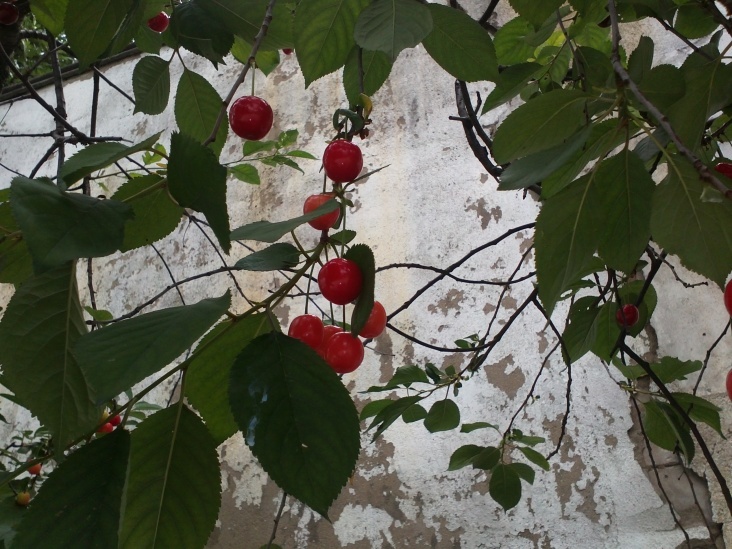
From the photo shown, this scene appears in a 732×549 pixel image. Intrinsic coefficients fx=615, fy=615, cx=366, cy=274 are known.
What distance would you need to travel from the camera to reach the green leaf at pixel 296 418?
34cm

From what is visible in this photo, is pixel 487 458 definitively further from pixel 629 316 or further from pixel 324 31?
pixel 324 31

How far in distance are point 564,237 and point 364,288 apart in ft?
0.51

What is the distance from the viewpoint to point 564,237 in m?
0.46

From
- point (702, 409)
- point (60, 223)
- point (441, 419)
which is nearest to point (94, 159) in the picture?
point (60, 223)

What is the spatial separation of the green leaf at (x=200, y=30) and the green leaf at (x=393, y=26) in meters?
0.30

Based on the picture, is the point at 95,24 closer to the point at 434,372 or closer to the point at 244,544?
the point at 434,372

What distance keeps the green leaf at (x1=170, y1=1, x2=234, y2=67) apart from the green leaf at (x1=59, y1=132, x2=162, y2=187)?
0.35 meters

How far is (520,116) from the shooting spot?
21.3 inches

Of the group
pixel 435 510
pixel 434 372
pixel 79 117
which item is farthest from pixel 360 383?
pixel 79 117

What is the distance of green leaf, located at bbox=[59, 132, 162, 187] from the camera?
0.34 m

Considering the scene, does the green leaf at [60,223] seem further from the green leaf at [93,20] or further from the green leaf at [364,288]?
the green leaf at [93,20]

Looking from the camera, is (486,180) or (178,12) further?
(486,180)

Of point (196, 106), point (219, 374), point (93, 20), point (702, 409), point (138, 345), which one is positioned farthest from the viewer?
point (702, 409)

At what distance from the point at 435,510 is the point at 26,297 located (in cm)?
183
